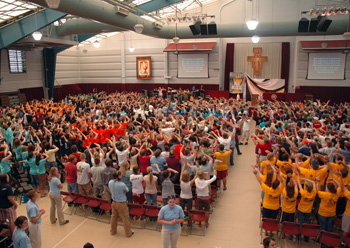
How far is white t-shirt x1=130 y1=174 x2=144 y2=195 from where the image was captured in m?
6.67

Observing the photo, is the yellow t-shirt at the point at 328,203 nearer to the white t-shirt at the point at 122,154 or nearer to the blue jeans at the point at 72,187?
the white t-shirt at the point at 122,154

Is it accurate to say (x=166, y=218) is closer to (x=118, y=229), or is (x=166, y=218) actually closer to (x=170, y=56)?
(x=118, y=229)

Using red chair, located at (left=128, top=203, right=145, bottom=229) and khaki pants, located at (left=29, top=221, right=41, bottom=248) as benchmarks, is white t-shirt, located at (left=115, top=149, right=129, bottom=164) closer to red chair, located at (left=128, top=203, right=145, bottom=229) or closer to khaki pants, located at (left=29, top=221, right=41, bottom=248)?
red chair, located at (left=128, top=203, right=145, bottom=229)

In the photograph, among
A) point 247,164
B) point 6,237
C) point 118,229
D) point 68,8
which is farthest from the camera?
point 247,164

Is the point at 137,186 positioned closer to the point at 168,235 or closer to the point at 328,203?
the point at 168,235

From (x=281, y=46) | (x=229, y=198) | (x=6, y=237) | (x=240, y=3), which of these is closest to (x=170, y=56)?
(x=240, y=3)

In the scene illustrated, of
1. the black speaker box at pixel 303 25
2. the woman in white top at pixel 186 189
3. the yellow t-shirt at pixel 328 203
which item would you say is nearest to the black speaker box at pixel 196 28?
the black speaker box at pixel 303 25

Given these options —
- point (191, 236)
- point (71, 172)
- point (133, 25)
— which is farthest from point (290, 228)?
point (133, 25)

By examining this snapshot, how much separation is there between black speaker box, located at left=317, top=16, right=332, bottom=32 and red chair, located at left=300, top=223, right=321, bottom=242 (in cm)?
1213

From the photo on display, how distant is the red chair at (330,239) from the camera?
17.2 feet

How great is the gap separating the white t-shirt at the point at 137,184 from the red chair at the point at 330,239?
13.1 feet

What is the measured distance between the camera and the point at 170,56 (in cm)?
2648

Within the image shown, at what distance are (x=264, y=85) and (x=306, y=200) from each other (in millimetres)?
19238

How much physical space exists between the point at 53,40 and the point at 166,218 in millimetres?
17617
